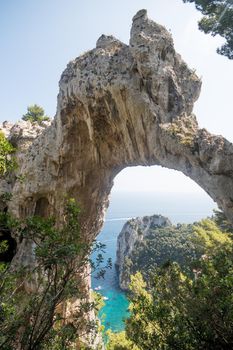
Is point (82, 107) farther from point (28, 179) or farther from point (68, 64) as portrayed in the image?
point (28, 179)

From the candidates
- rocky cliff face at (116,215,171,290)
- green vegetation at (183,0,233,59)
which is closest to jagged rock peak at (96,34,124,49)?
green vegetation at (183,0,233,59)

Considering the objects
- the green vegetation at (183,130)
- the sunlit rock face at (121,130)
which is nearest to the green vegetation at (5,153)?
the sunlit rock face at (121,130)

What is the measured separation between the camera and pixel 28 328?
755 centimetres

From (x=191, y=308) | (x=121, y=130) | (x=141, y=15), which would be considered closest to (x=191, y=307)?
(x=191, y=308)

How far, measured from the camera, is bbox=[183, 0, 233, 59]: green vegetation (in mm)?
13117

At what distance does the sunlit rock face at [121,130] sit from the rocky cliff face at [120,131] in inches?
1.5

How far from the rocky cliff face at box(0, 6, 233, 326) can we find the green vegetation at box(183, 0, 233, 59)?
88.3 inches

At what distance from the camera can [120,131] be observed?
55.9ft

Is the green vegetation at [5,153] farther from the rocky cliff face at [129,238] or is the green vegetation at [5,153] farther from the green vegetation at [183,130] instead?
the rocky cliff face at [129,238]

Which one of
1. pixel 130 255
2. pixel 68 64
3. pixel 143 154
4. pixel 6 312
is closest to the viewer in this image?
pixel 6 312

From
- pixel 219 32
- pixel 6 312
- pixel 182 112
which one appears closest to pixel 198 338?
pixel 6 312

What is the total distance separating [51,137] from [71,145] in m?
1.55

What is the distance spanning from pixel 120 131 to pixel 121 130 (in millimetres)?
169

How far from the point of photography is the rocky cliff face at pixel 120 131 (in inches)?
519
